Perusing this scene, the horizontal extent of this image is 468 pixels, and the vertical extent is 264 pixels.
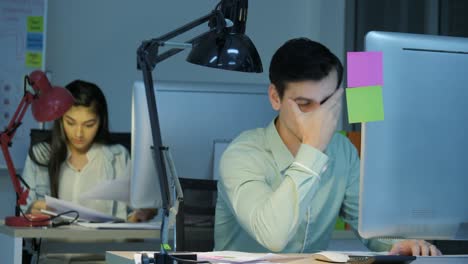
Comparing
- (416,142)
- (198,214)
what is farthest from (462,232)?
(198,214)

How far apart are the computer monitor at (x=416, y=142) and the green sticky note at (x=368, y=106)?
0.7 inches

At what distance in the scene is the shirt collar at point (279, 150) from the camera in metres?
2.22

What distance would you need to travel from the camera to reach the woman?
3.74 m

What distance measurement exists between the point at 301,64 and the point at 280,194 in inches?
15.1

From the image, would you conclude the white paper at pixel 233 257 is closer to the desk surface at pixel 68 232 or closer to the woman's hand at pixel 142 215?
the desk surface at pixel 68 232

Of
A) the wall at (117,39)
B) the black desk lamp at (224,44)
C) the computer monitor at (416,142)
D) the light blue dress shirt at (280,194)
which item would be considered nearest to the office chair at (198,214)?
the light blue dress shirt at (280,194)

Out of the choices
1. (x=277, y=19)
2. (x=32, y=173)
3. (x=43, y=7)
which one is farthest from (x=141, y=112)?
(x=277, y=19)

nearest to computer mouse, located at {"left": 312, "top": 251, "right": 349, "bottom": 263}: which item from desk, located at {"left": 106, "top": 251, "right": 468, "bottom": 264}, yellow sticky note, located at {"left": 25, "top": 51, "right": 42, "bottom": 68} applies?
desk, located at {"left": 106, "top": 251, "right": 468, "bottom": 264}

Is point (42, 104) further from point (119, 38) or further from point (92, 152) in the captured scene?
point (119, 38)

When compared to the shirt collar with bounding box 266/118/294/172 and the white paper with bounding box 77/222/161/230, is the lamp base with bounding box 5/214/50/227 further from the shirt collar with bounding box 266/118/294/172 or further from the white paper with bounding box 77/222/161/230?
the shirt collar with bounding box 266/118/294/172

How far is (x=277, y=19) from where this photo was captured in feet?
17.2

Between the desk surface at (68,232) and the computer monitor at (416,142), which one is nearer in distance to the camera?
the computer monitor at (416,142)

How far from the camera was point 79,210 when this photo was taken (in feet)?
9.80

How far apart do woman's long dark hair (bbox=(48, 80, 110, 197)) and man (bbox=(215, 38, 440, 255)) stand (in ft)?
5.26
